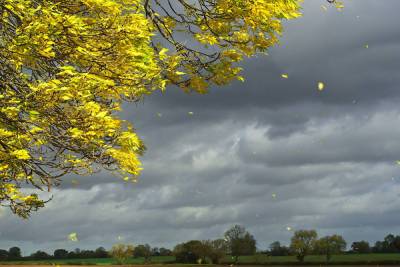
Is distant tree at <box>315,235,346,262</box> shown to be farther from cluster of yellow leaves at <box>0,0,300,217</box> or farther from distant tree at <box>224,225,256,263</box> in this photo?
cluster of yellow leaves at <box>0,0,300,217</box>

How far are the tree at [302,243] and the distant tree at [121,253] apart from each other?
1447 inches

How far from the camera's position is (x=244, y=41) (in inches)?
463

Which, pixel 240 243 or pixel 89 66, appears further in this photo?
pixel 240 243

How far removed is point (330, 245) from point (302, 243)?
8131 mm

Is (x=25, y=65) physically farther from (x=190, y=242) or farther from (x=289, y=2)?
(x=190, y=242)

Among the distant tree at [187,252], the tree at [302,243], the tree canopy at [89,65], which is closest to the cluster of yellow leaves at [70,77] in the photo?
the tree canopy at [89,65]

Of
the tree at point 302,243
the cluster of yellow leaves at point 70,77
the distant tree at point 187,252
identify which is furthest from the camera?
the tree at point 302,243

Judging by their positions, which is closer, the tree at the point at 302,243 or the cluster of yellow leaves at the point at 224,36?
the cluster of yellow leaves at the point at 224,36

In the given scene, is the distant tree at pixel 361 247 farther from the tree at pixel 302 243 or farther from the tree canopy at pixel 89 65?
the tree canopy at pixel 89 65

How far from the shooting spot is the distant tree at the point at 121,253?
371 ft

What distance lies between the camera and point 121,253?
114625 mm

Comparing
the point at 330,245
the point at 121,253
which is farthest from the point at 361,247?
the point at 121,253

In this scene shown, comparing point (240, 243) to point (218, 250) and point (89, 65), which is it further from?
point (89, 65)

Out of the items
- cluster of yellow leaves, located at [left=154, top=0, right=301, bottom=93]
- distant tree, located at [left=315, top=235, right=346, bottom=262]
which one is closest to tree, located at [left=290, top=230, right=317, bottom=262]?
distant tree, located at [left=315, top=235, right=346, bottom=262]
